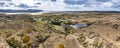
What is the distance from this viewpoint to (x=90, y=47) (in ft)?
202

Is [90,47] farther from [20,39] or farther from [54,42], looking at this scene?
[20,39]

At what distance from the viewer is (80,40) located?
6638 centimetres

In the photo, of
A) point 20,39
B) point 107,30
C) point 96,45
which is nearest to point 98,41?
point 96,45

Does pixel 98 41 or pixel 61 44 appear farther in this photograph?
pixel 98 41

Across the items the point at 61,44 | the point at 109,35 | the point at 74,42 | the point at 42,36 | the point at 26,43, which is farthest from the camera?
the point at 109,35

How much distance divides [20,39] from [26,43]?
3.18 m

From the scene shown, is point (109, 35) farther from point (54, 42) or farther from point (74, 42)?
point (54, 42)

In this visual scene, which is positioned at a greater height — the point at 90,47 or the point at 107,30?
the point at 90,47

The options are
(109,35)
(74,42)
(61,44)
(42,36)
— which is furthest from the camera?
(109,35)

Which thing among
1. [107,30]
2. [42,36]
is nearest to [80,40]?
[42,36]

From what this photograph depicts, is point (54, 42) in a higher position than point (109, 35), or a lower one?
higher

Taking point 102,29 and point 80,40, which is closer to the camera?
point 80,40

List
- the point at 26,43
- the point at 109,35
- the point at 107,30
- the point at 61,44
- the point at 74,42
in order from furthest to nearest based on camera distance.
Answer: the point at 107,30
the point at 109,35
the point at 74,42
the point at 61,44
the point at 26,43

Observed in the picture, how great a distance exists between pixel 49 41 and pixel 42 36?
2.95 metres
